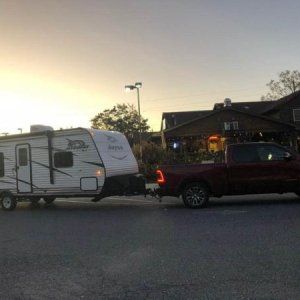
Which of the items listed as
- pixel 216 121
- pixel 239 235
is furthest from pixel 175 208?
pixel 216 121

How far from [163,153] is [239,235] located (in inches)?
968

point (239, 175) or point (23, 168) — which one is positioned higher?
point (23, 168)

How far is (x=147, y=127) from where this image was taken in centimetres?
9831

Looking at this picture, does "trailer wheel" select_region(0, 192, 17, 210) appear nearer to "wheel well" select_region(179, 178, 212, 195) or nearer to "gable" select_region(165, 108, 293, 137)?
"wheel well" select_region(179, 178, 212, 195)

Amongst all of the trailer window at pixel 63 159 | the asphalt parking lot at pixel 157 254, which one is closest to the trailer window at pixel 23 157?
the trailer window at pixel 63 159

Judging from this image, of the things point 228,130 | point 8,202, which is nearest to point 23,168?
point 8,202

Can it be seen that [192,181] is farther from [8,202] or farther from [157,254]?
[8,202]

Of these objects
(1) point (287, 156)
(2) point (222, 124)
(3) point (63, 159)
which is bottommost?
(1) point (287, 156)

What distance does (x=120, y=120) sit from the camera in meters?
100

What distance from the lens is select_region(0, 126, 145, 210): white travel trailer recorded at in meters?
16.0

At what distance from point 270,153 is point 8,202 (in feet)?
29.8

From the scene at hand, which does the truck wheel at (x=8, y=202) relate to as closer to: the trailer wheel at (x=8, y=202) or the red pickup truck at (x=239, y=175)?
the trailer wheel at (x=8, y=202)

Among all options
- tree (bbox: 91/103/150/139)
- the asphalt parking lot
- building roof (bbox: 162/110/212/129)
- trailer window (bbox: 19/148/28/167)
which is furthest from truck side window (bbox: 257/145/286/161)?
tree (bbox: 91/103/150/139)

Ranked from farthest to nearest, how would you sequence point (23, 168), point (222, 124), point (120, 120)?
point (120, 120)
point (222, 124)
point (23, 168)
